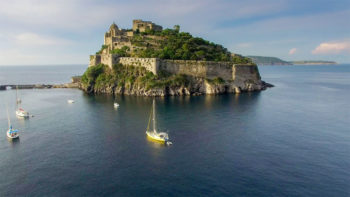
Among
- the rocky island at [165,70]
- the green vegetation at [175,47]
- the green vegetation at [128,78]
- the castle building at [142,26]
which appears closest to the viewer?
the green vegetation at [128,78]

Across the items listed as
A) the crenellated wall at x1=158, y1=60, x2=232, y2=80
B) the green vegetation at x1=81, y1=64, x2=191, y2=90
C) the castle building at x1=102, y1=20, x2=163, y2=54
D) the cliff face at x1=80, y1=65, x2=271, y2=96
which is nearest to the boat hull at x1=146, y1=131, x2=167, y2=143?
the cliff face at x1=80, y1=65, x2=271, y2=96

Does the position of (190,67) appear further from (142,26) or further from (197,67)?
(142,26)

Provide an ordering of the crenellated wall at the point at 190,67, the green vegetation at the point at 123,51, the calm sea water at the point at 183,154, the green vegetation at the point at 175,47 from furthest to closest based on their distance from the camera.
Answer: the green vegetation at the point at 123,51
the green vegetation at the point at 175,47
the crenellated wall at the point at 190,67
the calm sea water at the point at 183,154

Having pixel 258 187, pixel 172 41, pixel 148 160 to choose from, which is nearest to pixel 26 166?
pixel 148 160

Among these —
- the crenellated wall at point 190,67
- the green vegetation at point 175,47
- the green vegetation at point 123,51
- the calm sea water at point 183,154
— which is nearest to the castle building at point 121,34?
the green vegetation at point 123,51

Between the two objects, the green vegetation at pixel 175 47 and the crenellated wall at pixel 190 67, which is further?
the green vegetation at pixel 175 47

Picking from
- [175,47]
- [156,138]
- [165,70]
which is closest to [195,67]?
[165,70]

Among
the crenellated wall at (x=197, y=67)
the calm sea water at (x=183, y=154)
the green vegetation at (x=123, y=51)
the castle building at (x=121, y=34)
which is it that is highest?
the castle building at (x=121, y=34)

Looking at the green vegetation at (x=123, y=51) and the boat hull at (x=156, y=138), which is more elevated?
the green vegetation at (x=123, y=51)

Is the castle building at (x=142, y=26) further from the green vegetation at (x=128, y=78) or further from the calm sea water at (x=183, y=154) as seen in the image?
the calm sea water at (x=183, y=154)
